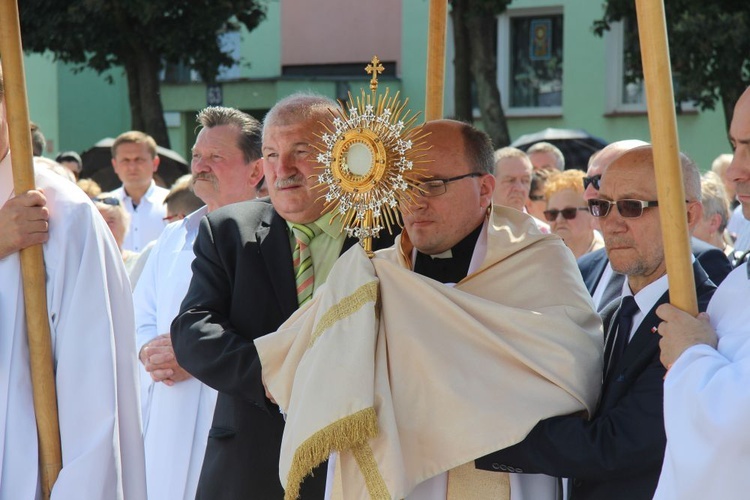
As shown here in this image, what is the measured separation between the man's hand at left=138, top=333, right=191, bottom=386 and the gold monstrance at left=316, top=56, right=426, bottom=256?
61.6 inches

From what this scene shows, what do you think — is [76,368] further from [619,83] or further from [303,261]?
[619,83]

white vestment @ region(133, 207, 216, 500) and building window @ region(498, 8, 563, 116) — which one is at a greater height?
building window @ region(498, 8, 563, 116)

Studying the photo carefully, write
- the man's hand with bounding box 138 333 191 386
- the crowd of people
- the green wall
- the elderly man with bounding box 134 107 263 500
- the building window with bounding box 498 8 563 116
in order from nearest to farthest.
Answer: the crowd of people → the man's hand with bounding box 138 333 191 386 → the elderly man with bounding box 134 107 263 500 → the green wall → the building window with bounding box 498 8 563 116

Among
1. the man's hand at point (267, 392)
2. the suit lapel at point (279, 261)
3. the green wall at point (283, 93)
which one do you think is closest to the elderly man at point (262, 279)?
the suit lapel at point (279, 261)

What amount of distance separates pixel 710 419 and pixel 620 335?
0.75m

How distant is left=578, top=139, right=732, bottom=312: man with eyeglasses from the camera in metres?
3.72

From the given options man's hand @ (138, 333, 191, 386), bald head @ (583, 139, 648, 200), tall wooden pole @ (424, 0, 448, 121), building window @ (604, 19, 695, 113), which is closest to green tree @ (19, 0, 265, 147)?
building window @ (604, 19, 695, 113)

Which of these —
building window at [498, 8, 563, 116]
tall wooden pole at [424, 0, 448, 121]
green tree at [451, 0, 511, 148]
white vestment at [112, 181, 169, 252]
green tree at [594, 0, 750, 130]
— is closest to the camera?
tall wooden pole at [424, 0, 448, 121]

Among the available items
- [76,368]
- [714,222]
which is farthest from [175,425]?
[714,222]

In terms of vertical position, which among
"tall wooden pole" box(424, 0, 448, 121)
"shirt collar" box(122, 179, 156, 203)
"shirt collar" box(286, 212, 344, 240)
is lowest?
"shirt collar" box(122, 179, 156, 203)

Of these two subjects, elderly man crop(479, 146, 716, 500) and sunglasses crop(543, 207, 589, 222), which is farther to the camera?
sunglasses crop(543, 207, 589, 222)

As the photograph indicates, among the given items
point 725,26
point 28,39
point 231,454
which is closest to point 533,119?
point 725,26

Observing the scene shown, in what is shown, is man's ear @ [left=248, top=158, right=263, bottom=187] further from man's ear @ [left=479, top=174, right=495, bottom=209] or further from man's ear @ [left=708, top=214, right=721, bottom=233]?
man's ear @ [left=708, top=214, right=721, bottom=233]

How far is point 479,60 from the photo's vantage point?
15688 millimetres
